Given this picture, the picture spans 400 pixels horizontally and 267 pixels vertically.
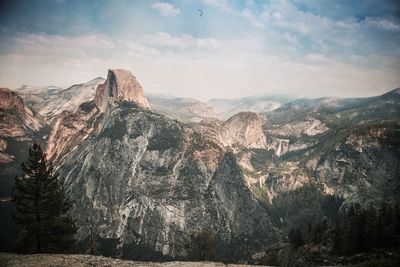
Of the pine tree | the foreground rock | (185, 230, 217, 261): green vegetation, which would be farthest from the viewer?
(185, 230, 217, 261): green vegetation

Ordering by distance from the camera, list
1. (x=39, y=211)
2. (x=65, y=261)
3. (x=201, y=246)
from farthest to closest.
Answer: (x=201, y=246)
(x=39, y=211)
(x=65, y=261)

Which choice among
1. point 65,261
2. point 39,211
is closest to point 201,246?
point 39,211

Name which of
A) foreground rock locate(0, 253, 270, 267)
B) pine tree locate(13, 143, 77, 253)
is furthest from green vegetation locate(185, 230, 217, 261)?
foreground rock locate(0, 253, 270, 267)

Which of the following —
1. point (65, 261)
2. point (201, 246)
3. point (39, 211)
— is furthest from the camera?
point (201, 246)

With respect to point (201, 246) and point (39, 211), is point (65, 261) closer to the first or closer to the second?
point (39, 211)

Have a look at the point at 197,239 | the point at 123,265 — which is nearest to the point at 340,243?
the point at 197,239

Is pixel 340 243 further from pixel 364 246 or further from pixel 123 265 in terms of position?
pixel 123 265

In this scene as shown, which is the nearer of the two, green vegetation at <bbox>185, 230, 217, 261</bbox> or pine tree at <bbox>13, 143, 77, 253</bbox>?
pine tree at <bbox>13, 143, 77, 253</bbox>

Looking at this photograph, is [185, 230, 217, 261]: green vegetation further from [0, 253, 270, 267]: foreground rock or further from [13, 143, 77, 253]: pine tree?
[0, 253, 270, 267]: foreground rock

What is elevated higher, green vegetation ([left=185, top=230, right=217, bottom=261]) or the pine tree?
the pine tree
